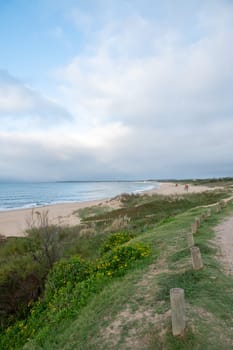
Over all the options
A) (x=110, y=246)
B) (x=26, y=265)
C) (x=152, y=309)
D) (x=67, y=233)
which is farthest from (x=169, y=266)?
(x=67, y=233)

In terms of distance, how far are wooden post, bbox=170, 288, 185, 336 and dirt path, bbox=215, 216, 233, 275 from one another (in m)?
3.27

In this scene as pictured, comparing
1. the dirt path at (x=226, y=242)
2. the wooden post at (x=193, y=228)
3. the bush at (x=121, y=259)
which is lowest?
the bush at (x=121, y=259)

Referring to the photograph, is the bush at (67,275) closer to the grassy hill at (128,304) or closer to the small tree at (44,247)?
the grassy hill at (128,304)

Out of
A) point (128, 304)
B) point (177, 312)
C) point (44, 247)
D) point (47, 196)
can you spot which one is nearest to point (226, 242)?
point (128, 304)

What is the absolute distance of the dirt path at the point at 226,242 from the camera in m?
7.80

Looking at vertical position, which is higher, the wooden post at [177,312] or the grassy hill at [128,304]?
the wooden post at [177,312]

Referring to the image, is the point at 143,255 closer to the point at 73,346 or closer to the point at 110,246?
the point at 110,246

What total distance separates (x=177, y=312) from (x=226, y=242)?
256 inches

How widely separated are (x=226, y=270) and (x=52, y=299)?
193 inches

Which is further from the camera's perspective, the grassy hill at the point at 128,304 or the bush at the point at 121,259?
the bush at the point at 121,259

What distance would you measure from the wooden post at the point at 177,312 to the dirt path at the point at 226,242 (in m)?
3.27

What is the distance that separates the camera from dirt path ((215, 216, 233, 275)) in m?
7.80

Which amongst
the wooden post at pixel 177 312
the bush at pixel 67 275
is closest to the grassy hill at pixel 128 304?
the bush at pixel 67 275

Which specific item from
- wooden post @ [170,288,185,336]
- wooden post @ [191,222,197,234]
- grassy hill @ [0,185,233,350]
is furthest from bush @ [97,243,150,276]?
wooden post @ [170,288,185,336]
